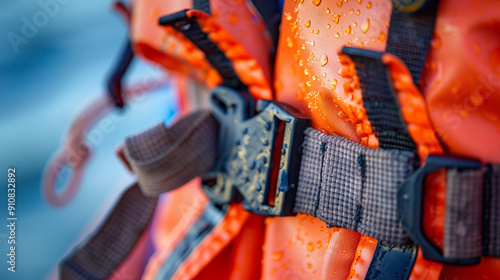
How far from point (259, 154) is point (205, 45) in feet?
0.58

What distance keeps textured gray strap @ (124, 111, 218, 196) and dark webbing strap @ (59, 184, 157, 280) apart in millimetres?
113

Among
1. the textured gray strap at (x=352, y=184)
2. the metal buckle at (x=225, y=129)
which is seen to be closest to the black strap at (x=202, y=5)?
the metal buckle at (x=225, y=129)

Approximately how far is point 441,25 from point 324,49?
128 mm

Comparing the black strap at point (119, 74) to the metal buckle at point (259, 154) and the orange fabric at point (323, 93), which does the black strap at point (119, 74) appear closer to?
the metal buckle at point (259, 154)

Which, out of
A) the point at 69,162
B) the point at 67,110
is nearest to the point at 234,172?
the point at 69,162

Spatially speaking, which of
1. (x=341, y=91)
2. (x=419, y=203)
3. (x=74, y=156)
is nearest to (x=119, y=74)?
(x=74, y=156)

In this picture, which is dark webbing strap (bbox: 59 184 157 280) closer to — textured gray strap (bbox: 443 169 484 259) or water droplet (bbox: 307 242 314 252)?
water droplet (bbox: 307 242 314 252)

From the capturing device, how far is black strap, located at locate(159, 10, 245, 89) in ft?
1.79

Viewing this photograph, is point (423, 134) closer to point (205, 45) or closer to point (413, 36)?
point (413, 36)

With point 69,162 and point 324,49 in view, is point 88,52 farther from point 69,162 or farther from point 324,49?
point 324,49

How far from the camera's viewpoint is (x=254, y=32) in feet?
1.86

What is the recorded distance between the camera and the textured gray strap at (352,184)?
1.18 ft

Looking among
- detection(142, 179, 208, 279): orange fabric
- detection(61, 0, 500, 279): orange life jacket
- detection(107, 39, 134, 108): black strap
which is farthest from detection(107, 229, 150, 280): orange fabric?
detection(107, 39, 134, 108): black strap

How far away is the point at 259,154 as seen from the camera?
1.66ft
